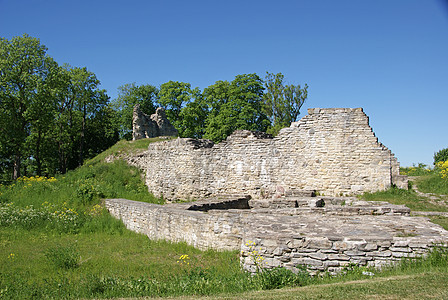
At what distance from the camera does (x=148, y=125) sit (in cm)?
3145

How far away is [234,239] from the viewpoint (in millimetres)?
Answer: 8234

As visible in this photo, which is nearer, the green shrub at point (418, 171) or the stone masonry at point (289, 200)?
the stone masonry at point (289, 200)

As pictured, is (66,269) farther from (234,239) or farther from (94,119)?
(94,119)

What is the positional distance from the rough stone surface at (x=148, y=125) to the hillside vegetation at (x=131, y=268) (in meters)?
15.6

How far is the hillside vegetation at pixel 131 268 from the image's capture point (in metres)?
4.83

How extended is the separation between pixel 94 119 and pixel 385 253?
38.9m

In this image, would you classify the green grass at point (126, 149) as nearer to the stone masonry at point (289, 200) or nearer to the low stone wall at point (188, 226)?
the stone masonry at point (289, 200)

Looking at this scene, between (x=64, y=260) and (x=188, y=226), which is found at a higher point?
(x=188, y=226)

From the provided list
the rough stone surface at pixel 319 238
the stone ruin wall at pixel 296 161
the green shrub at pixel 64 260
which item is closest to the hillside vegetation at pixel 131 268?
the green shrub at pixel 64 260

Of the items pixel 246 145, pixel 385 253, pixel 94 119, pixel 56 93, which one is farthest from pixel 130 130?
pixel 385 253

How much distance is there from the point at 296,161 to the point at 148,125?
20.1 m

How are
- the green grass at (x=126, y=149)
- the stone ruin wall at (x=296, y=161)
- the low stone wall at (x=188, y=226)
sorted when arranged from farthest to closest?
1. the green grass at (x=126, y=149)
2. the stone ruin wall at (x=296, y=161)
3. the low stone wall at (x=188, y=226)

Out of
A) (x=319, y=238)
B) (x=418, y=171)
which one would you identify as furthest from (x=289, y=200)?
(x=418, y=171)

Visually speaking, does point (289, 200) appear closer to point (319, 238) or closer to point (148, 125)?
point (319, 238)
